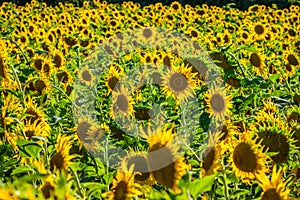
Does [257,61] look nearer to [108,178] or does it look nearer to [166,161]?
[108,178]

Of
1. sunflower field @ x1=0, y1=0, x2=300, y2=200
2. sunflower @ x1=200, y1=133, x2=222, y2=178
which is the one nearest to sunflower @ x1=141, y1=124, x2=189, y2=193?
sunflower field @ x1=0, y1=0, x2=300, y2=200

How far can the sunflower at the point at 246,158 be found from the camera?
169 centimetres

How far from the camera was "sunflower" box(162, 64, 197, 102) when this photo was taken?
10.3ft

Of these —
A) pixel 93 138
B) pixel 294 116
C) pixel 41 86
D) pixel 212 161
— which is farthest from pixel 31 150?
pixel 41 86

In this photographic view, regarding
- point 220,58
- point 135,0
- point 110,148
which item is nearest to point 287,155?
point 110,148

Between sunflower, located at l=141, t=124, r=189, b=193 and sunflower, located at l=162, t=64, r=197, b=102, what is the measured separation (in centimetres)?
168

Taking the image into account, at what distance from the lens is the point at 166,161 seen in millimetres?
1419

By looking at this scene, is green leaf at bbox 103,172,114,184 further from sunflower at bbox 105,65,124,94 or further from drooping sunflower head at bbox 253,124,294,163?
sunflower at bbox 105,65,124,94

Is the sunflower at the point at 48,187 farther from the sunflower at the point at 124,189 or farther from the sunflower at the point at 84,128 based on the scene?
the sunflower at the point at 84,128

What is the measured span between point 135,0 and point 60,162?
521 inches

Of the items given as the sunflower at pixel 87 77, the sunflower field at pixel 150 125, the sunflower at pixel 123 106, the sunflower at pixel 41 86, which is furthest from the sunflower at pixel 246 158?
the sunflower at pixel 87 77

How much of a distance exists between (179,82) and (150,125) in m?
0.56

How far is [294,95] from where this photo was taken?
9.73 ft

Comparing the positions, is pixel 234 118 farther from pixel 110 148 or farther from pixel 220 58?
pixel 220 58
